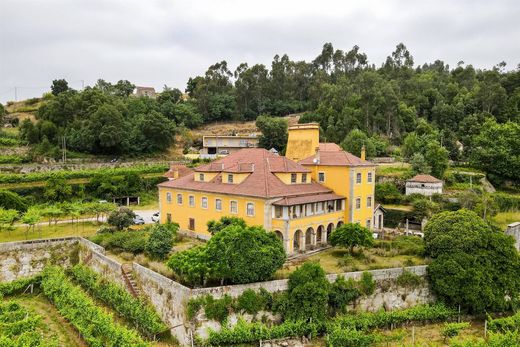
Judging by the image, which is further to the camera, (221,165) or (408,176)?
(408,176)

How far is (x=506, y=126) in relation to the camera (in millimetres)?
52594

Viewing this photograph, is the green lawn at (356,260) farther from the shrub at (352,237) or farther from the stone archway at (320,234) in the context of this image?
the stone archway at (320,234)

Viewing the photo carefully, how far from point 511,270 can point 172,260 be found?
21.1 metres

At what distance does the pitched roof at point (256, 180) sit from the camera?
3102 cm

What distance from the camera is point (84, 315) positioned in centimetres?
2398

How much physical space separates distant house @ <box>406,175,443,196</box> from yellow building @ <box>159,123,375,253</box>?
11824 millimetres

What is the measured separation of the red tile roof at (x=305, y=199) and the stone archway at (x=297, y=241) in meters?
2.29

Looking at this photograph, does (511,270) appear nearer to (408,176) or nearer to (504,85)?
(408,176)

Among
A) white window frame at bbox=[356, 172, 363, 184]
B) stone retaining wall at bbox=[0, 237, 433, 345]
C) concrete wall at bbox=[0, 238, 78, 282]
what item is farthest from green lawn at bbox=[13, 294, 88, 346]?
white window frame at bbox=[356, 172, 363, 184]

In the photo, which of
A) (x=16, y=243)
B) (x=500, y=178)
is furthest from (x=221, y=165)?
(x=500, y=178)

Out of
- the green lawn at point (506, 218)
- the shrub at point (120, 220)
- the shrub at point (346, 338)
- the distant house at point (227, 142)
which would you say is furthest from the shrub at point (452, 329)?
the distant house at point (227, 142)

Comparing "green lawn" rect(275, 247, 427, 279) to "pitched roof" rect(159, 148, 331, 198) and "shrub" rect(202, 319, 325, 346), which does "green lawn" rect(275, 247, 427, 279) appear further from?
"pitched roof" rect(159, 148, 331, 198)

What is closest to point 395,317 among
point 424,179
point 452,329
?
point 452,329

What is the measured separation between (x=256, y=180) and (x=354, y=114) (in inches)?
1559
